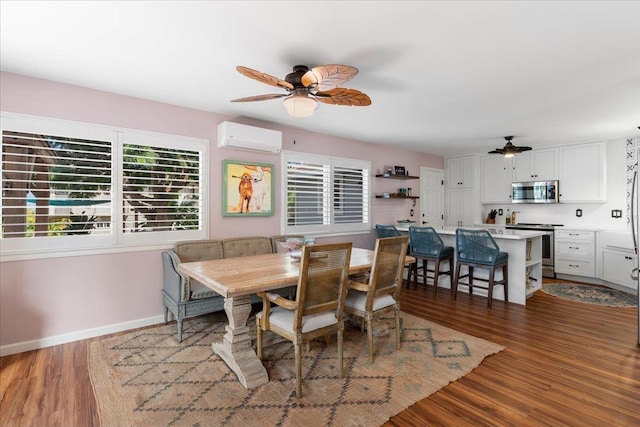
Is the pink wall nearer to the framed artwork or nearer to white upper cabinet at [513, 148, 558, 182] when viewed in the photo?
the framed artwork

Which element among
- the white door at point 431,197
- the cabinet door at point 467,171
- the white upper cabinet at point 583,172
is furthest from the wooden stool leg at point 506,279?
the cabinet door at point 467,171

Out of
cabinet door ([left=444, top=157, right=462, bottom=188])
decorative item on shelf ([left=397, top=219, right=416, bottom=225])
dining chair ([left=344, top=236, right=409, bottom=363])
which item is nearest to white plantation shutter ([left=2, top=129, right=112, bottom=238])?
dining chair ([left=344, top=236, right=409, bottom=363])

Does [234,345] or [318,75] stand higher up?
[318,75]

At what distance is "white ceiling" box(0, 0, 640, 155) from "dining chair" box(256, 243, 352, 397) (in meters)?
1.44

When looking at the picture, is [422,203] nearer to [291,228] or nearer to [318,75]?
[291,228]

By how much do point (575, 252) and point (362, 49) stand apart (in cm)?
531

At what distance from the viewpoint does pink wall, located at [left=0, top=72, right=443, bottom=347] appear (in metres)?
2.78

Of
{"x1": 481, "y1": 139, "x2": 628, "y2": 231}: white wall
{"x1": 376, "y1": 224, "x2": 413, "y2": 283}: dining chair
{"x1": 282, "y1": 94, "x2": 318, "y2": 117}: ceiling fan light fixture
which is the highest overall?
{"x1": 282, "y1": 94, "x2": 318, "y2": 117}: ceiling fan light fixture

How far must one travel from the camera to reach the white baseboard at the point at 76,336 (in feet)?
9.07

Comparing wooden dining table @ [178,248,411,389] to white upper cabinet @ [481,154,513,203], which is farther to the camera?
white upper cabinet @ [481,154,513,203]

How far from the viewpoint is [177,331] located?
3199 millimetres

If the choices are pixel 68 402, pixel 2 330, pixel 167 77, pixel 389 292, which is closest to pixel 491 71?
pixel 389 292

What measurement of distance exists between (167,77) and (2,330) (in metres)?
2.62

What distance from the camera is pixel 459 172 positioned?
6.91 m
